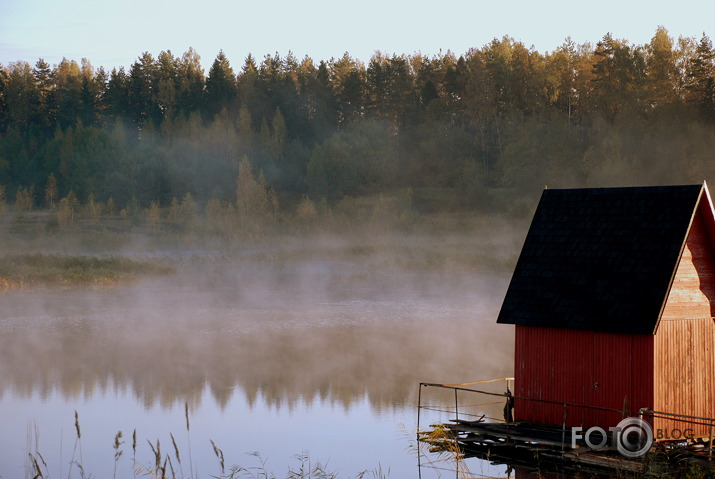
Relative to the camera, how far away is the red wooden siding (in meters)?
20.8

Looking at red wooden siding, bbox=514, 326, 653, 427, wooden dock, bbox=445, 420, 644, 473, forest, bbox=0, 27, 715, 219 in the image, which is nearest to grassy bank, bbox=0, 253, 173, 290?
forest, bbox=0, 27, 715, 219

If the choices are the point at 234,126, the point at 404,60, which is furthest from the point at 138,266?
the point at 404,60

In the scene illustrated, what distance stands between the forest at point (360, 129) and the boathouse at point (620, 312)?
62117 mm

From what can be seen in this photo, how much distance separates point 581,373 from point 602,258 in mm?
2761

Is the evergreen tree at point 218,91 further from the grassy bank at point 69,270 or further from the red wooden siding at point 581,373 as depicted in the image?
the red wooden siding at point 581,373

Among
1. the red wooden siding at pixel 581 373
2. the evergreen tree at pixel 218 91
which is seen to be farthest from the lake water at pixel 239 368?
the evergreen tree at pixel 218 91

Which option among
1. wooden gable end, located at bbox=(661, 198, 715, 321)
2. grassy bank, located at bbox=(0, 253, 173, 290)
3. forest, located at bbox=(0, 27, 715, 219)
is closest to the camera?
wooden gable end, located at bbox=(661, 198, 715, 321)

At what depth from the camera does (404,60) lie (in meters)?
111

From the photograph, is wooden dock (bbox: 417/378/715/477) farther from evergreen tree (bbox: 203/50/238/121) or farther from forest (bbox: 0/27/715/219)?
evergreen tree (bbox: 203/50/238/121)

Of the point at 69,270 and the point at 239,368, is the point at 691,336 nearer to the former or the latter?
the point at 239,368

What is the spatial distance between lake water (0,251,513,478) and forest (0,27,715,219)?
2202 cm

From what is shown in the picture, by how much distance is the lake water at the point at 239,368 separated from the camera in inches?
990

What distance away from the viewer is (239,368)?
39.4m

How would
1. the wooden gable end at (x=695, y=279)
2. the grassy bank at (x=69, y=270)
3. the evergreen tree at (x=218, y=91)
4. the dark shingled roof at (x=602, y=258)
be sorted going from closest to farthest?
the dark shingled roof at (x=602, y=258) → the wooden gable end at (x=695, y=279) → the grassy bank at (x=69, y=270) → the evergreen tree at (x=218, y=91)
